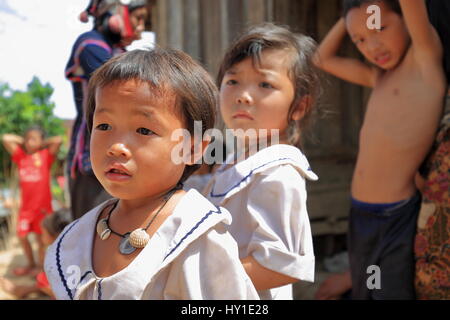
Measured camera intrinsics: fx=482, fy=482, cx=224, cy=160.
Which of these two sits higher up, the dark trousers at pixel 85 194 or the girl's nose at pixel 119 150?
the girl's nose at pixel 119 150

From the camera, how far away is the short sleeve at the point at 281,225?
1.28 metres

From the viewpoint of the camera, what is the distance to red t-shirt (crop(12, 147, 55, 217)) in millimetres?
5004

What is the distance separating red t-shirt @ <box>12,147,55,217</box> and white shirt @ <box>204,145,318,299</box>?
4030 millimetres

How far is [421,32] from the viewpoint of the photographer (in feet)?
6.59

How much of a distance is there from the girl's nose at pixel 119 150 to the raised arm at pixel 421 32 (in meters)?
1.47

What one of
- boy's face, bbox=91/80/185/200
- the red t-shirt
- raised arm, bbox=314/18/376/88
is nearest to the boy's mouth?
boy's face, bbox=91/80/185/200

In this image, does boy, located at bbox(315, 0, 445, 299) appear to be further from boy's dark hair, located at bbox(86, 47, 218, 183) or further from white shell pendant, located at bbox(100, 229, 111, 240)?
white shell pendant, located at bbox(100, 229, 111, 240)

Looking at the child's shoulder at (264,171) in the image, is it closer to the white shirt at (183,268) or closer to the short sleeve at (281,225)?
Answer: the short sleeve at (281,225)

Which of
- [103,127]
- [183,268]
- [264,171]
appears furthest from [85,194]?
[183,268]

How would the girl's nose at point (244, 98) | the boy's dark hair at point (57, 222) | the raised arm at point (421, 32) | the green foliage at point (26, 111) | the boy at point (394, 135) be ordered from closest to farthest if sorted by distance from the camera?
1. the girl's nose at point (244, 98)
2. the raised arm at point (421, 32)
3. the boy at point (394, 135)
4. the boy's dark hair at point (57, 222)
5. the green foliage at point (26, 111)

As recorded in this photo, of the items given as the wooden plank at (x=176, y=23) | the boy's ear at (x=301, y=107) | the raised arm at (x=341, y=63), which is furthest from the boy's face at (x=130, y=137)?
the wooden plank at (x=176, y=23)
